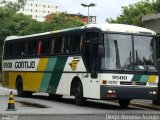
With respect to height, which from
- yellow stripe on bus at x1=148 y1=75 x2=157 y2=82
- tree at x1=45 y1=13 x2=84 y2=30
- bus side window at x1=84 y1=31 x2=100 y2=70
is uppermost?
tree at x1=45 y1=13 x2=84 y2=30

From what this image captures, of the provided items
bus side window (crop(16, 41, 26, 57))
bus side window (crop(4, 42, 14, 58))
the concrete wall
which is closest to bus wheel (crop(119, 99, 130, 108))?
bus side window (crop(16, 41, 26, 57))

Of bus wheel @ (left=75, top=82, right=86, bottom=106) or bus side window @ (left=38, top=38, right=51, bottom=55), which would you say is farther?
bus side window @ (left=38, top=38, right=51, bottom=55)

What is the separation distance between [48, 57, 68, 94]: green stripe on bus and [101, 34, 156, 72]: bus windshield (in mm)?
3488

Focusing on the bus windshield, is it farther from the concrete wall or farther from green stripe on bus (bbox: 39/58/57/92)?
the concrete wall

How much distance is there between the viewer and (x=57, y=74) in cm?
2425

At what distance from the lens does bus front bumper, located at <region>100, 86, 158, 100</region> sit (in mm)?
19953

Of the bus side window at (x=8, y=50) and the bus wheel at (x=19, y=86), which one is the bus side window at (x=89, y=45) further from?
the bus side window at (x=8, y=50)

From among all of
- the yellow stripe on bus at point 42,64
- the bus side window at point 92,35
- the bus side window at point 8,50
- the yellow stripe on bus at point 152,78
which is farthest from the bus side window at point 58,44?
the bus side window at point 8,50

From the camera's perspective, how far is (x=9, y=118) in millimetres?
16234

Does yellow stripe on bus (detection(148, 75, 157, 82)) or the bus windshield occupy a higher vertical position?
the bus windshield

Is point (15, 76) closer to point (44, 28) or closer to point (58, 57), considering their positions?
point (58, 57)

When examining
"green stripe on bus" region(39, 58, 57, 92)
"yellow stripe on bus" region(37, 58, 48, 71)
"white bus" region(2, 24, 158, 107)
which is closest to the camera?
"white bus" region(2, 24, 158, 107)

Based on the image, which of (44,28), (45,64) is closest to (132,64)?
(45,64)

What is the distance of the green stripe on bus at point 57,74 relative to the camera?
23.6 metres
